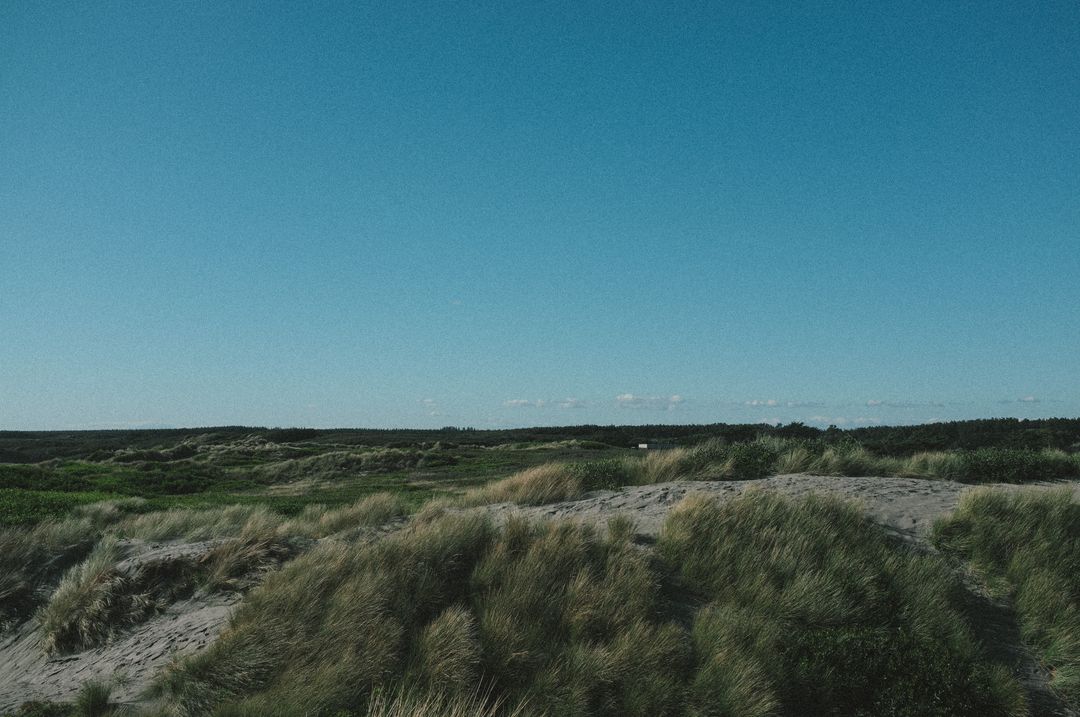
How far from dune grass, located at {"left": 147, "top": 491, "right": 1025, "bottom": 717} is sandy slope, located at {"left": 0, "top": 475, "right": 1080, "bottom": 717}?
55 centimetres

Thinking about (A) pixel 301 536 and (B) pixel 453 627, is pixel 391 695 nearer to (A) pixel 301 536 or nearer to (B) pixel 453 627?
(B) pixel 453 627

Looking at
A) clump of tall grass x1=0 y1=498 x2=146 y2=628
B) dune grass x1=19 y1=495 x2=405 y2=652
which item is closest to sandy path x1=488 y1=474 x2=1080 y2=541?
dune grass x1=19 y1=495 x2=405 y2=652

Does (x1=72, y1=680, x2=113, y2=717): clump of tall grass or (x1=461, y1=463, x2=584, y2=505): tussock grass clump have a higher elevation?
(x1=461, y1=463, x2=584, y2=505): tussock grass clump

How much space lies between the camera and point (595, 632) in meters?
6.94

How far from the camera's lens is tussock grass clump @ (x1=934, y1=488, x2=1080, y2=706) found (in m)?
7.66

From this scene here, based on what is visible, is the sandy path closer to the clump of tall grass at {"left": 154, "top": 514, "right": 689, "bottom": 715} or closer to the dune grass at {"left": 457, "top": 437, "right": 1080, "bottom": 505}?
the dune grass at {"left": 457, "top": 437, "right": 1080, "bottom": 505}

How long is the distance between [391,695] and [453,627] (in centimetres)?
94

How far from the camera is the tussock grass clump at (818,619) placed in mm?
6512

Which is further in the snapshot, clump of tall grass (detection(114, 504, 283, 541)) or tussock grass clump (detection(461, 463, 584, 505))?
tussock grass clump (detection(461, 463, 584, 505))

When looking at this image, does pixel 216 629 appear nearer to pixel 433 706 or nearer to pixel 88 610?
pixel 88 610

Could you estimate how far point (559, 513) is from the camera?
453 inches

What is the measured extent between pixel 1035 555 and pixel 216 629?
10621 millimetres

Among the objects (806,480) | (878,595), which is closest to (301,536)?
(878,595)

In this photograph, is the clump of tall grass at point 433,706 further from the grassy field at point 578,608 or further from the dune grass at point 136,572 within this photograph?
the dune grass at point 136,572
